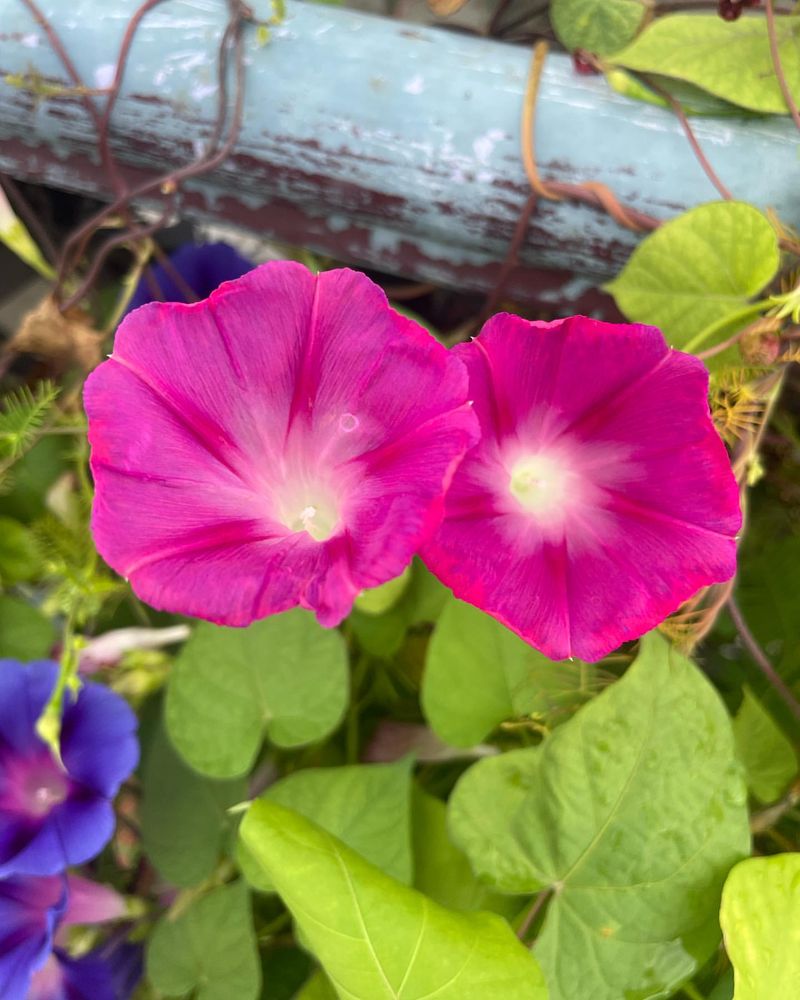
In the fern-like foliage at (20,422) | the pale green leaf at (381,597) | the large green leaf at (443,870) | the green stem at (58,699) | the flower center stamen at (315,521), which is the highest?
the flower center stamen at (315,521)

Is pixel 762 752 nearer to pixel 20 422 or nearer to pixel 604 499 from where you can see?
pixel 604 499

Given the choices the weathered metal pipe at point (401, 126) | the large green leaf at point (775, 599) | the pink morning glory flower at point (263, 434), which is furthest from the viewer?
the large green leaf at point (775, 599)

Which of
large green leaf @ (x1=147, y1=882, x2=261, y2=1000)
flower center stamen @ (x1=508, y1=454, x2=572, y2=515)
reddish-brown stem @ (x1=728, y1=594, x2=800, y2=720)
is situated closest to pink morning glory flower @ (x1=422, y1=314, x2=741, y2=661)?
flower center stamen @ (x1=508, y1=454, x2=572, y2=515)

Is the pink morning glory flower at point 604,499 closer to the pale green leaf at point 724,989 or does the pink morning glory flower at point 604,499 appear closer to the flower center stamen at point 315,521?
the flower center stamen at point 315,521

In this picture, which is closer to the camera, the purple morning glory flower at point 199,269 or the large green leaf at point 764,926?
the large green leaf at point 764,926

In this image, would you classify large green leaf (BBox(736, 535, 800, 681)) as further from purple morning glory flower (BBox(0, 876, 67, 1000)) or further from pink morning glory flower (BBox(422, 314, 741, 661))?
purple morning glory flower (BBox(0, 876, 67, 1000))

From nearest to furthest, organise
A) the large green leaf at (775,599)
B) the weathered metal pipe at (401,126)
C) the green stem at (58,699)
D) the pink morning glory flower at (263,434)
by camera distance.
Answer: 1. the pink morning glory flower at (263,434)
2. the green stem at (58,699)
3. the weathered metal pipe at (401,126)
4. the large green leaf at (775,599)

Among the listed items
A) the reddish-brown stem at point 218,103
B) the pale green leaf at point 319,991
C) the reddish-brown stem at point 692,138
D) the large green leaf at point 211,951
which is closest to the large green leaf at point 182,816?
the large green leaf at point 211,951

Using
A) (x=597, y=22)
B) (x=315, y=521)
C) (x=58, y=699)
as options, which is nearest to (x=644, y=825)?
(x=315, y=521)
